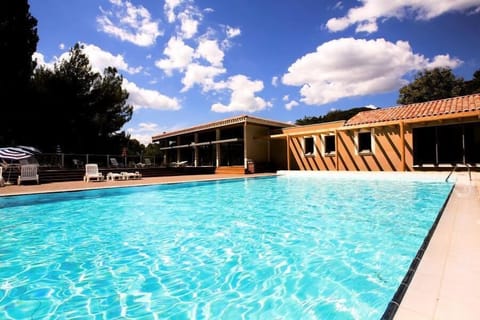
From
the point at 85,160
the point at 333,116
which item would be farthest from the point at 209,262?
the point at 333,116

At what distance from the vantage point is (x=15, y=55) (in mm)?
16312

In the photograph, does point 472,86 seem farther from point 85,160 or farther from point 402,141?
point 85,160

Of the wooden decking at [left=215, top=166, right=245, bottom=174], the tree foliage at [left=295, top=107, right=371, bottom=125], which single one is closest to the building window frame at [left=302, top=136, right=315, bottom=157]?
the wooden decking at [left=215, top=166, right=245, bottom=174]

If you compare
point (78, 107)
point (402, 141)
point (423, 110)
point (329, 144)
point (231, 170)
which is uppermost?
point (78, 107)

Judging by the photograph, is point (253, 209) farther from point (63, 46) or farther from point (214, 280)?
point (63, 46)

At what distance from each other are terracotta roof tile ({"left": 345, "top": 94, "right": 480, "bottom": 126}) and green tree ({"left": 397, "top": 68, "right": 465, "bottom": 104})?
1974cm

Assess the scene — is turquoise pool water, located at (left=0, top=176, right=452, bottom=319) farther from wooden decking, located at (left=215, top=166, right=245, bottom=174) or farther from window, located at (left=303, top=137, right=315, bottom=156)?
wooden decking, located at (left=215, top=166, right=245, bottom=174)

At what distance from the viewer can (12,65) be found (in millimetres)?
16203

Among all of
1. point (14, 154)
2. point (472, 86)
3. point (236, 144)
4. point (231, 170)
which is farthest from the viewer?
point (472, 86)

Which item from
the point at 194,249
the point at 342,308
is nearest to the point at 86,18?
the point at 194,249

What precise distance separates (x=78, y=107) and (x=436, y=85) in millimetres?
38574

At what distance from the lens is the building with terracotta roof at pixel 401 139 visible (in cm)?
1337

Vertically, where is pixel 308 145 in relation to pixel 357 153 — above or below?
above

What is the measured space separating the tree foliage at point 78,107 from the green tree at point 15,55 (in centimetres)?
101
